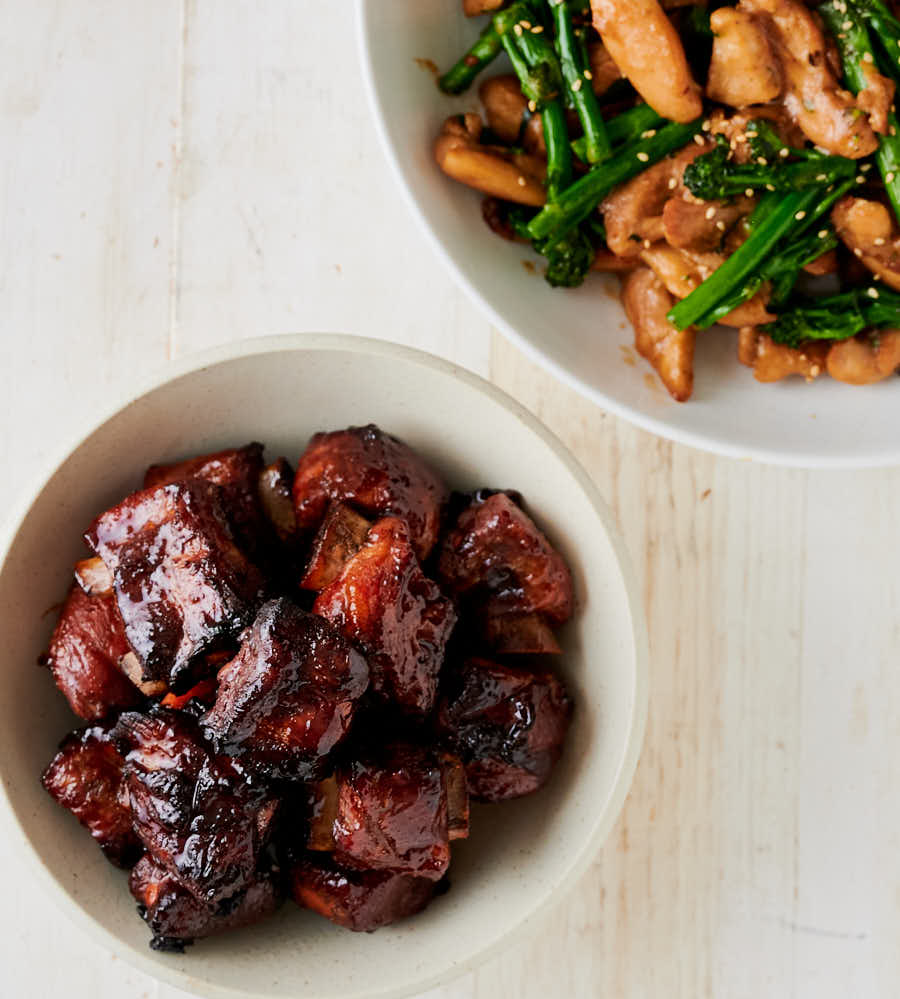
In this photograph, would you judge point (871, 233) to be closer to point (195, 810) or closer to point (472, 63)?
point (472, 63)

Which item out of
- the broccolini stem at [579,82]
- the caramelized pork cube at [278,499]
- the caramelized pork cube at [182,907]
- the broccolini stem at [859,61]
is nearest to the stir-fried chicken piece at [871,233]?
the broccolini stem at [859,61]

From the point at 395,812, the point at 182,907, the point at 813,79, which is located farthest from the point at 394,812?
the point at 813,79

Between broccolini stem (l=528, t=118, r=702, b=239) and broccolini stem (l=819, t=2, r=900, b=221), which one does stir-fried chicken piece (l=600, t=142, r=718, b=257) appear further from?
broccolini stem (l=819, t=2, r=900, b=221)

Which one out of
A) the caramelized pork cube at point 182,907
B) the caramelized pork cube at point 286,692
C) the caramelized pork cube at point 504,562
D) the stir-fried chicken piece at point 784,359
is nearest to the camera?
the caramelized pork cube at point 286,692

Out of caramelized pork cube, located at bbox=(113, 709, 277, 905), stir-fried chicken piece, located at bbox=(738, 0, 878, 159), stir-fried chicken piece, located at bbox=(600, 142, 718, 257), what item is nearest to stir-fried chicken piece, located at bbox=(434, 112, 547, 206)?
stir-fried chicken piece, located at bbox=(600, 142, 718, 257)

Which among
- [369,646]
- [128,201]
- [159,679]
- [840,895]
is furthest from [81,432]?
Answer: [840,895]

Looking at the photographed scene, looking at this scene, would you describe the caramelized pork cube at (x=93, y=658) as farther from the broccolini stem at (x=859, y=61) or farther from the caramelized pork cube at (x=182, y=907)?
the broccolini stem at (x=859, y=61)

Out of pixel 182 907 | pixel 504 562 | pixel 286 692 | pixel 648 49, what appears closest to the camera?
pixel 286 692
